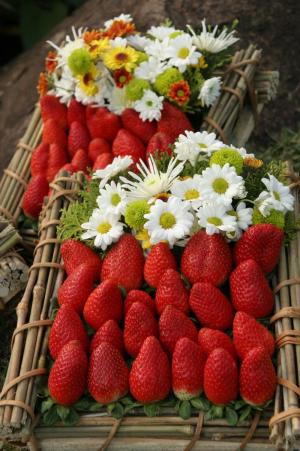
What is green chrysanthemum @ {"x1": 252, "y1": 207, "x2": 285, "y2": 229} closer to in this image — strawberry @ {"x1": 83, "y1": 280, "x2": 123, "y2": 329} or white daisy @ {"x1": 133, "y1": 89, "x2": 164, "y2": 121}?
strawberry @ {"x1": 83, "y1": 280, "x2": 123, "y2": 329}

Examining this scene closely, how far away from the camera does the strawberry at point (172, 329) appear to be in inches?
67.1

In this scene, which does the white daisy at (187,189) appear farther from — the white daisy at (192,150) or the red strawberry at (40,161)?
the red strawberry at (40,161)

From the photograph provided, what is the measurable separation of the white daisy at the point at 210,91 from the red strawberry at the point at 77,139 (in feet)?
1.35

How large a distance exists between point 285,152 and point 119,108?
2.05 ft

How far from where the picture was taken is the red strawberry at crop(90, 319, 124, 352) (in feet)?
5.65

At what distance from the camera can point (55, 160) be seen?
2.46 metres

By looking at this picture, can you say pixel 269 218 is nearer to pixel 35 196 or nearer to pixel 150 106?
pixel 150 106

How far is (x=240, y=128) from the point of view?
259cm

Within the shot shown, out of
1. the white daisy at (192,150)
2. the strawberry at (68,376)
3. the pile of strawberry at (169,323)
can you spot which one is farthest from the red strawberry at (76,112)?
the strawberry at (68,376)

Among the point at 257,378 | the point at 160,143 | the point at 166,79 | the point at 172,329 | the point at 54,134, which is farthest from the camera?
the point at 54,134

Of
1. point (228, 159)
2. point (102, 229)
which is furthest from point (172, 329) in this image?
point (228, 159)

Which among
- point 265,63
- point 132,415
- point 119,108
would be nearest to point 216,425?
point 132,415

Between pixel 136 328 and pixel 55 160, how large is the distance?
0.92 metres

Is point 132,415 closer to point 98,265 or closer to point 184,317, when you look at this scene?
point 184,317
